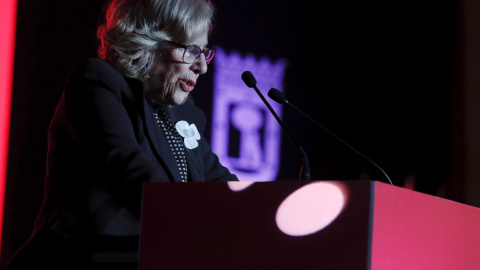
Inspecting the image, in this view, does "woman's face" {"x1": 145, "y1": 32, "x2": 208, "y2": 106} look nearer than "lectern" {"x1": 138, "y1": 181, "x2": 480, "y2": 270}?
No

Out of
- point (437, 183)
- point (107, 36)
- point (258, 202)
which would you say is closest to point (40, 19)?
point (107, 36)

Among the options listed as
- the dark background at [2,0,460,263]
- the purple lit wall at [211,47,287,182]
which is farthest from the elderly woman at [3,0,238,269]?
the dark background at [2,0,460,263]

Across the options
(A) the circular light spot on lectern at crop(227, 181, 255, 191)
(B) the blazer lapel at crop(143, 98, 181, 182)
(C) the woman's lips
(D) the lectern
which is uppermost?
(C) the woman's lips

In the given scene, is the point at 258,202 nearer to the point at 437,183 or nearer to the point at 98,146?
the point at 98,146

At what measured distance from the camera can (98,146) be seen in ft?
4.85

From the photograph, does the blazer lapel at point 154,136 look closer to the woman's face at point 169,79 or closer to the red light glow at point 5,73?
the woman's face at point 169,79

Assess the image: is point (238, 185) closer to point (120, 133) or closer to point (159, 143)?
point (120, 133)

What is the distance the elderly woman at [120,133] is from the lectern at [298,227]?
0.84ft

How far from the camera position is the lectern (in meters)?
1.04

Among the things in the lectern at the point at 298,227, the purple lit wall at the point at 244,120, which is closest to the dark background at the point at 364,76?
the purple lit wall at the point at 244,120

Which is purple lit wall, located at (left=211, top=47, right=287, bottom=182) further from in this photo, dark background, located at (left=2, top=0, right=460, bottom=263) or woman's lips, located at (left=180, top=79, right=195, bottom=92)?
woman's lips, located at (left=180, top=79, right=195, bottom=92)

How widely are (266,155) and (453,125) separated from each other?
41.6 inches

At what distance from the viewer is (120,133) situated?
4.93ft

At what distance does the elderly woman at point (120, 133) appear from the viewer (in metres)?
1.45
